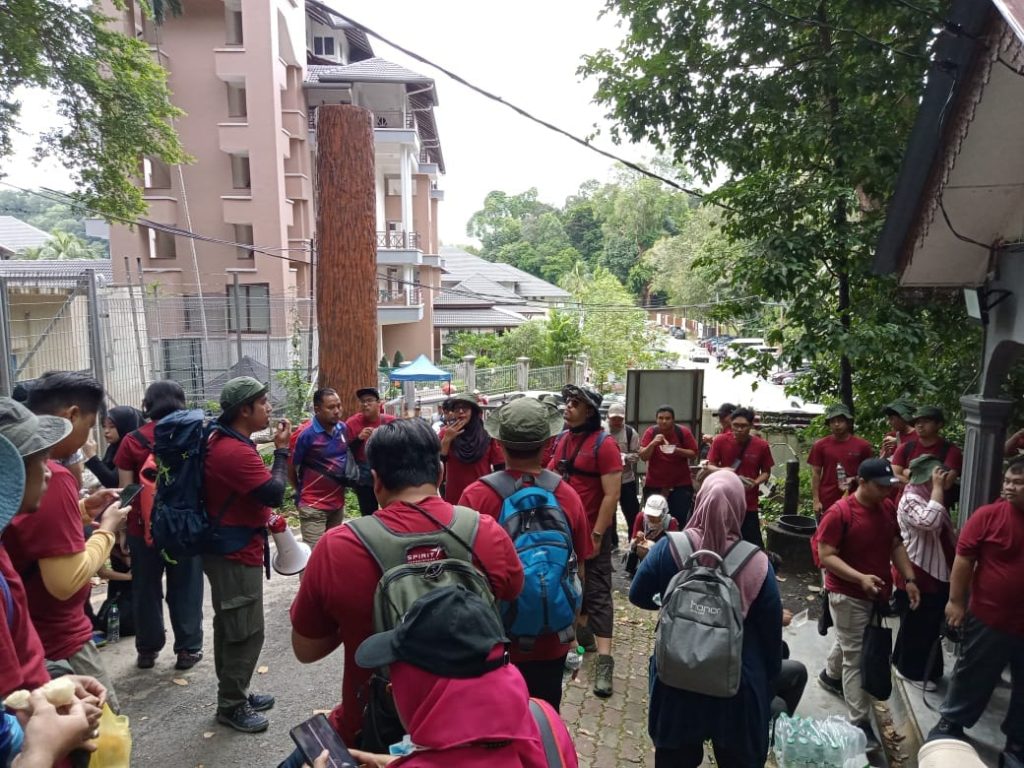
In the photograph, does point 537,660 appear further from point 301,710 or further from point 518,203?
point 518,203

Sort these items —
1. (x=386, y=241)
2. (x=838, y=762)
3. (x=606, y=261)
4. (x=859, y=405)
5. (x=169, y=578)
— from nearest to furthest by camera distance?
(x=838, y=762) < (x=169, y=578) < (x=859, y=405) < (x=386, y=241) < (x=606, y=261)

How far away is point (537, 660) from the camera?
2908mm

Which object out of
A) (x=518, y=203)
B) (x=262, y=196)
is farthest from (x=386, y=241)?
(x=518, y=203)

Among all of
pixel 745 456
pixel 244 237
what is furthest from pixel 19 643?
pixel 244 237

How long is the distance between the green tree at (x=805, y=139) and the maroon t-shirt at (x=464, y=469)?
3.62 metres

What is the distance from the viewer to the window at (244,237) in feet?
66.2

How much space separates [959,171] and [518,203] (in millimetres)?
78124

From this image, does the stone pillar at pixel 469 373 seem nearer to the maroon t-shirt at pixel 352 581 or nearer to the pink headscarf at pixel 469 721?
the maroon t-shirt at pixel 352 581

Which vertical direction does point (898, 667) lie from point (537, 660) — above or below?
below

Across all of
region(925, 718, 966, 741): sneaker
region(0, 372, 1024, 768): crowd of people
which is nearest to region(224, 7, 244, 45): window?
region(0, 372, 1024, 768): crowd of people

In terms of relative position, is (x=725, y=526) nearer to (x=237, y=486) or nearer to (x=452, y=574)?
(x=452, y=574)

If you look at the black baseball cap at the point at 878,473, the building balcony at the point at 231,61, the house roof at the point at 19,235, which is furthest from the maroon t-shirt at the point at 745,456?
the house roof at the point at 19,235

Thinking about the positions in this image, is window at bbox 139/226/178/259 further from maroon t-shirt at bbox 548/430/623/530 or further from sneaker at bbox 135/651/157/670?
maroon t-shirt at bbox 548/430/623/530

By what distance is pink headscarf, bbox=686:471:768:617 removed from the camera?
275 cm
